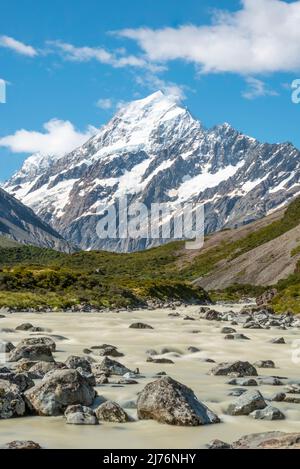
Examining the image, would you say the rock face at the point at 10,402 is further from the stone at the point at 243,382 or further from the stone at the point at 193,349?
the stone at the point at 193,349

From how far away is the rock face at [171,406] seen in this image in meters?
13.4

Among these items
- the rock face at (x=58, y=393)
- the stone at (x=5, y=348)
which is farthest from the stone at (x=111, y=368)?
the stone at (x=5, y=348)

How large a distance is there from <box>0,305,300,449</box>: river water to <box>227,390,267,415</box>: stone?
1.05 ft

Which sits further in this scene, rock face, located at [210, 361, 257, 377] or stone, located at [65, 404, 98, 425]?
rock face, located at [210, 361, 257, 377]

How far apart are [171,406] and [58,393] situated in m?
2.74

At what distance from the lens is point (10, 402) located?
1385 cm

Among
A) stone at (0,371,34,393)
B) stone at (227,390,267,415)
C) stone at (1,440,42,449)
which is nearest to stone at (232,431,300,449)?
stone at (227,390,267,415)

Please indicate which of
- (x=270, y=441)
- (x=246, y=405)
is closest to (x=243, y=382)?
(x=246, y=405)

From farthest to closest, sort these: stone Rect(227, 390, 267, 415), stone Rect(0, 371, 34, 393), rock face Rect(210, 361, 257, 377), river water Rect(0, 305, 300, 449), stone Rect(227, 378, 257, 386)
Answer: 1. rock face Rect(210, 361, 257, 377)
2. stone Rect(227, 378, 257, 386)
3. stone Rect(0, 371, 34, 393)
4. stone Rect(227, 390, 267, 415)
5. river water Rect(0, 305, 300, 449)

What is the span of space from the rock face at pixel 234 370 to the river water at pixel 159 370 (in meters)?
0.58

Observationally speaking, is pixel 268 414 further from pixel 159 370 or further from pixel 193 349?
pixel 193 349

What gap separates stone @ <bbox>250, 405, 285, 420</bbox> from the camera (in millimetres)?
14125

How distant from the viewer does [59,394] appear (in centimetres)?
1424

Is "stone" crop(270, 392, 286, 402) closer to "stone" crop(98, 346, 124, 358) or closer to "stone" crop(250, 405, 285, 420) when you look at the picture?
"stone" crop(250, 405, 285, 420)
